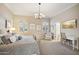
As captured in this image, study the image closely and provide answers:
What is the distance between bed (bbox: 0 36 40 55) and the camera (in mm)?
2486

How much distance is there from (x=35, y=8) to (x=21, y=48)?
0.93 metres

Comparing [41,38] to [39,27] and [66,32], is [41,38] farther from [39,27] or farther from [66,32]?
[66,32]

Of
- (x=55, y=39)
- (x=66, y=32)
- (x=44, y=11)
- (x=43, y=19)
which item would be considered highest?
(x=44, y=11)

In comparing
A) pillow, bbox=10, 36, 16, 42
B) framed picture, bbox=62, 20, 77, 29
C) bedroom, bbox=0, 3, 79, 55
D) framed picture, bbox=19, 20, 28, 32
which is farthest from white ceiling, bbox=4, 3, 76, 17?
pillow, bbox=10, 36, 16, 42

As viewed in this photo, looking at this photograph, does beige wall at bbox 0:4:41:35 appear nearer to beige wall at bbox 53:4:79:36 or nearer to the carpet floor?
the carpet floor

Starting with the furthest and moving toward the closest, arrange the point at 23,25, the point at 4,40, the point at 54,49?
1. the point at 23,25
2. the point at 54,49
3. the point at 4,40

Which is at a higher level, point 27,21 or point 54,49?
point 27,21

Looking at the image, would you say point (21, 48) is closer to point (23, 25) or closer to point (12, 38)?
point (12, 38)

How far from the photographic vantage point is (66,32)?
2658 millimetres

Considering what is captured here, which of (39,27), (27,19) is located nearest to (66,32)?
(39,27)

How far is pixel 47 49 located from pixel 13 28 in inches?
35.0

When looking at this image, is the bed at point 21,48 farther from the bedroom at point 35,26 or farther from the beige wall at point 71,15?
the beige wall at point 71,15

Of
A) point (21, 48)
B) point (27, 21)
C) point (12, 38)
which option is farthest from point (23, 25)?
point (21, 48)

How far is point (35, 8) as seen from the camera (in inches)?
103
